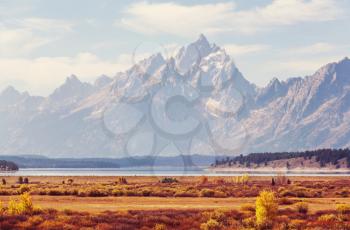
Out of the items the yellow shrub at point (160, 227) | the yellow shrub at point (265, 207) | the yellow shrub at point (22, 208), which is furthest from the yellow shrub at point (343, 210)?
the yellow shrub at point (22, 208)

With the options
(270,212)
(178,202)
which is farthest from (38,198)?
(270,212)

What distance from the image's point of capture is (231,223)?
55.5 metres

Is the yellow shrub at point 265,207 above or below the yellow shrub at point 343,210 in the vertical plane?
above

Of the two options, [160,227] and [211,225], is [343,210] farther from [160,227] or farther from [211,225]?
[160,227]

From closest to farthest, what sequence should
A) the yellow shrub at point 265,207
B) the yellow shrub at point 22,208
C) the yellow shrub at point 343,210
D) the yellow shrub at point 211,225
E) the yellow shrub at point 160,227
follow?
1. the yellow shrub at point 160,227
2. the yellow shrub at point 211,225
3. the yellow shrub at point 265,207
4. the yellow shrub at point 22,208
5. the yellow shrub at point 343,210

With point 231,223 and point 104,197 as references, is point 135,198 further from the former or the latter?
point 231,223

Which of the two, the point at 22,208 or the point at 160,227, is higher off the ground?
the point at 22,208

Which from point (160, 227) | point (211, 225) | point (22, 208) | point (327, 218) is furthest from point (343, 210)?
point (22, 208)

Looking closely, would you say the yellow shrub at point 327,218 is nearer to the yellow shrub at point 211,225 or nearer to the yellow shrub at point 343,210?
the yellow shrub at point 343,210

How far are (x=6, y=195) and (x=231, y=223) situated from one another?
47.8 meters

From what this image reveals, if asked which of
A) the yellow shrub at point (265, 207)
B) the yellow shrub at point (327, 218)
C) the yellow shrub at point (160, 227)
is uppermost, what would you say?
the yellow shrub at point (265, 207)

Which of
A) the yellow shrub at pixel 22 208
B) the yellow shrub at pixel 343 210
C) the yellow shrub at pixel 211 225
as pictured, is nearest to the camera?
the yellow shrub at pixel 211 225

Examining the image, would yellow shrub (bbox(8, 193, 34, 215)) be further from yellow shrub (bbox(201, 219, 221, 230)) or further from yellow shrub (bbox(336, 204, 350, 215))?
yellow shrub (bbox(336, 204, 350, 215))

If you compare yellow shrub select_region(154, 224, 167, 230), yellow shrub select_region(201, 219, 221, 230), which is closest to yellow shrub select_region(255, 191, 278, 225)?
yellow shrub select_region(201, 219, 221, 230)
